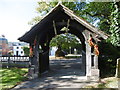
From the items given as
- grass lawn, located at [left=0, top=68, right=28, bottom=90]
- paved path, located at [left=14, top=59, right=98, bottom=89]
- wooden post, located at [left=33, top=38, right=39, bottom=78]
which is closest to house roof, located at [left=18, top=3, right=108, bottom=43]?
wooden post, located at [left=33, top=38, right=39, bottom=78]

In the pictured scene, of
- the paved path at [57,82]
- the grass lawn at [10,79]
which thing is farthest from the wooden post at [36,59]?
Answer: the grass lawn at [10,79]

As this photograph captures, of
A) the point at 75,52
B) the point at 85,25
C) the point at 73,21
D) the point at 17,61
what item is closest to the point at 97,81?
the point at 85,25

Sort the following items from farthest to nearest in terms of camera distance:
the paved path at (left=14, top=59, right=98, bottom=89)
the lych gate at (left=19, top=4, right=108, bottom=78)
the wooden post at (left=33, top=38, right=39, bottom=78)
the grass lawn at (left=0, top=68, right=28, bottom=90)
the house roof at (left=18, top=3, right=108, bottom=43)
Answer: the wooden post at (left=33, top=38, right=39, bottom=78)
the lych gate at (left=19, top=4, right=108, bottom=78)
the house roof at (left=18, top=3, right=108, bottom=43)
the grass lawn at (left=0, top=68, right=28, bottom=90)
the paved path at (left=14, top=59, right=98, bottom=89)

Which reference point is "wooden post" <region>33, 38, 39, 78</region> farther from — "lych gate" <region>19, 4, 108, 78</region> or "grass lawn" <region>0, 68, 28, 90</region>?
"grass lawn" <region>0, 68, 28, 90</region>

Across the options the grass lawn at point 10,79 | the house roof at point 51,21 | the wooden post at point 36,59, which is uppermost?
the house roof at point 51,21

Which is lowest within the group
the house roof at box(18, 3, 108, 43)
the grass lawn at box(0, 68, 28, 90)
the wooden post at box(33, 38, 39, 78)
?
the grass lawn at box(0, 68, 28, 90)

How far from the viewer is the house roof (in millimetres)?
9527

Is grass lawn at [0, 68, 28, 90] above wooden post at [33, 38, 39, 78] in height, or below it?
below

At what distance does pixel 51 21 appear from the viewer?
10.7m

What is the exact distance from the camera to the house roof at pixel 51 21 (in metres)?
9.53

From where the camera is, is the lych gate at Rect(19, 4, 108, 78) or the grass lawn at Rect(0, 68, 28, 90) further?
the lych gate at Rect(19, 4, 108, 78)

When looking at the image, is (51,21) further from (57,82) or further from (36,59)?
(57,82)

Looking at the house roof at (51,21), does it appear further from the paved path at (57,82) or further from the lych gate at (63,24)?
the paved path at (57,82)

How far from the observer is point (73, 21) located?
10.6 metres
